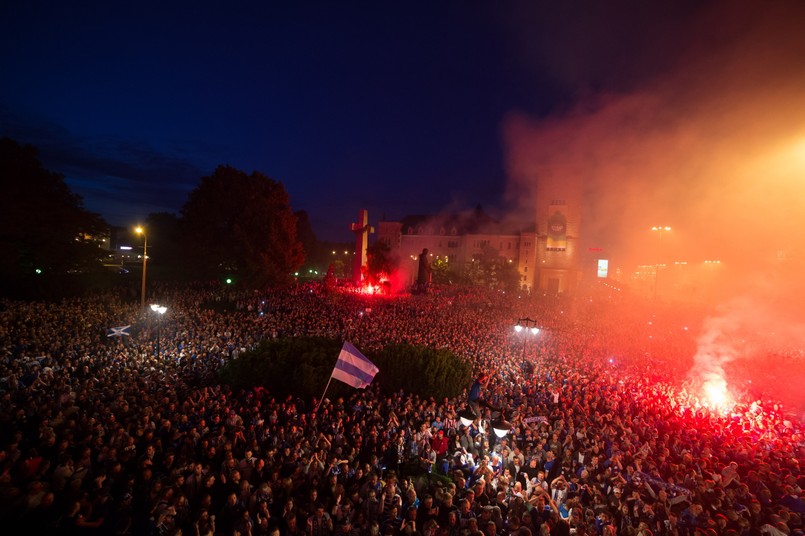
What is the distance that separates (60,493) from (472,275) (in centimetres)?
5246

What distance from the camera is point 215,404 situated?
30.3 ft

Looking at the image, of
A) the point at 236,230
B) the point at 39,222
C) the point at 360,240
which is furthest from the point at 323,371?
the point at 360,240

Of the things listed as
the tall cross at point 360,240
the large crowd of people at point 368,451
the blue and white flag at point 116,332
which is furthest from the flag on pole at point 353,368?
the tall cross at point 360,240

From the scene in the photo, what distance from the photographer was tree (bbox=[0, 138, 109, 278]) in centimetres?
1898

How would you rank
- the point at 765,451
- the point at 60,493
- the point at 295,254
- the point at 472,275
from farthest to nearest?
the point at 472,275, the point at 295,254, the point at 765,451, the point at 60,493

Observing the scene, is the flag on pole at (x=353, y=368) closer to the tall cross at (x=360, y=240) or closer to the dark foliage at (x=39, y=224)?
the dark foliage at (x=39, y=224)

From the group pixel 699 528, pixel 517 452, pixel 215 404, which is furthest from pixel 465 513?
pixel 215 404

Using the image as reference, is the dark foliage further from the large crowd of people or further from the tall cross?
the tall cross

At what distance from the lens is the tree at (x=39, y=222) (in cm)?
1898

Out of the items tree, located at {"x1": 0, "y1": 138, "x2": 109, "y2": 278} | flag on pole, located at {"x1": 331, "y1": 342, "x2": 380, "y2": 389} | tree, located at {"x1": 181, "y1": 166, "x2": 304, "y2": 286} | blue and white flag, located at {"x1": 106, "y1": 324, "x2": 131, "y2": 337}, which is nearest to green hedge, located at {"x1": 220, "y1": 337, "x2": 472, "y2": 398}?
flag on pole, located at {"x1": 331, "y1": 342, "x2": 380, "y2": 389}

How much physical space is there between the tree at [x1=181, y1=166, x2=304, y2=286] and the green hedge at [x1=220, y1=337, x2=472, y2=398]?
2048 centimetres

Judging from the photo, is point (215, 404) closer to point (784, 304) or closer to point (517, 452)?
point (517, 452)

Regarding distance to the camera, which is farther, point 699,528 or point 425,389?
point 425,389

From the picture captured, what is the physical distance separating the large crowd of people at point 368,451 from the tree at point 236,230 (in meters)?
16.2
